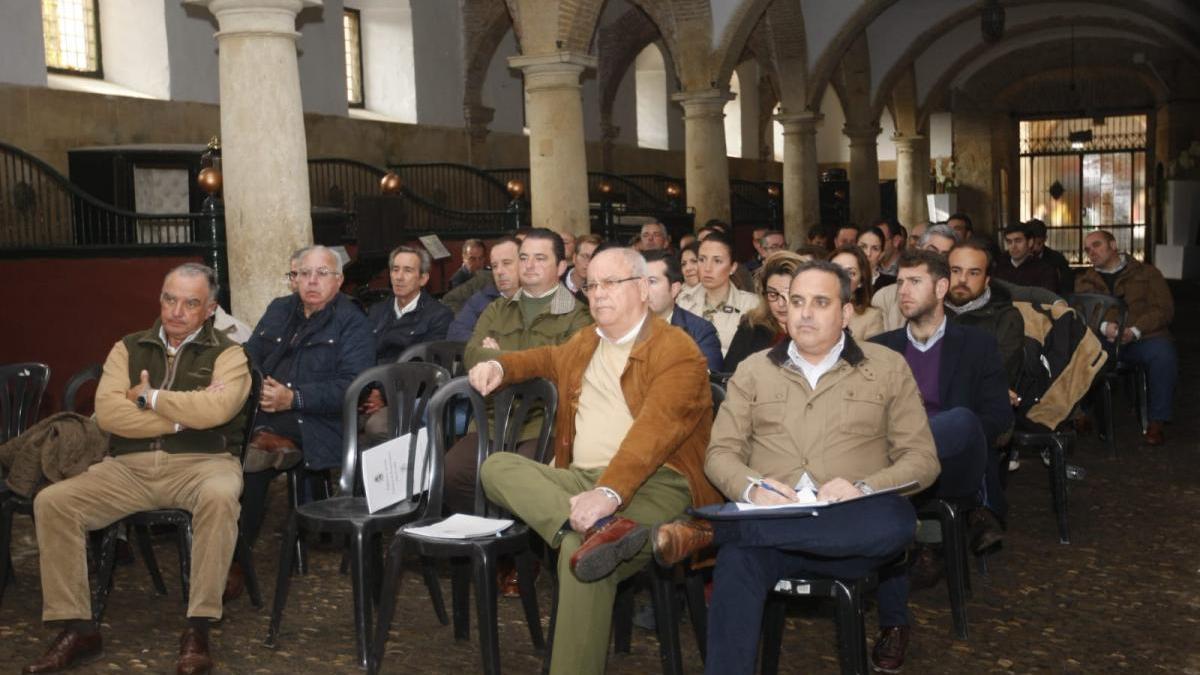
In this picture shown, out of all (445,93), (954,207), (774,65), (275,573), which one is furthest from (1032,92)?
(275,573)

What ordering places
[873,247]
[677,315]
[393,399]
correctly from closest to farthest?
[393,399]
[677,315]
[873,247]

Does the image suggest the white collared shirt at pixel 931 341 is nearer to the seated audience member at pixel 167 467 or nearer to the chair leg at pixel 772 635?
the chair leg at pixel 772 635

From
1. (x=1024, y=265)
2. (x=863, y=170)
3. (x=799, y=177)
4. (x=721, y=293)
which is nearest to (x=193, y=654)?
(x=721, y=293)

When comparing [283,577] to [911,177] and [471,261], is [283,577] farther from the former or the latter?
[911,177]

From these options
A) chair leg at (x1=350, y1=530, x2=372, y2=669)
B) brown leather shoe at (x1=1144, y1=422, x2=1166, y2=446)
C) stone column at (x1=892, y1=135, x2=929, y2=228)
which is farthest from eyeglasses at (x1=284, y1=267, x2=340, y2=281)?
stone column at (x1=892, y1=135, x2=929, y2=228)

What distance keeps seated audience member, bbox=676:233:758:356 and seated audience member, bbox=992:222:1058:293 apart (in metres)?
3.43

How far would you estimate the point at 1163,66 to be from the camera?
25688 millimetres

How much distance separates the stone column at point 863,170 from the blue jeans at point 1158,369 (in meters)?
15.2

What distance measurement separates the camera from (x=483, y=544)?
3.94 metres

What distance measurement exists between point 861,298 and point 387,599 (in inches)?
98.2

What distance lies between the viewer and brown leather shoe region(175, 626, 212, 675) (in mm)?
4207

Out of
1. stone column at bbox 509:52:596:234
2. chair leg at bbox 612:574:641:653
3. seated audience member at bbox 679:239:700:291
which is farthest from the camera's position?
stone column at bbox 509:52:596:234

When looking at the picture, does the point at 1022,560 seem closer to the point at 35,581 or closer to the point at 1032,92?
the point at 35,581

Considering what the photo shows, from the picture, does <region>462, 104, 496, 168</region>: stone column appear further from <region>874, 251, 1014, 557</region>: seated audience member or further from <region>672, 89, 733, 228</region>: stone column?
<region>874, 251, 1014, 557</region>: seated audience member
